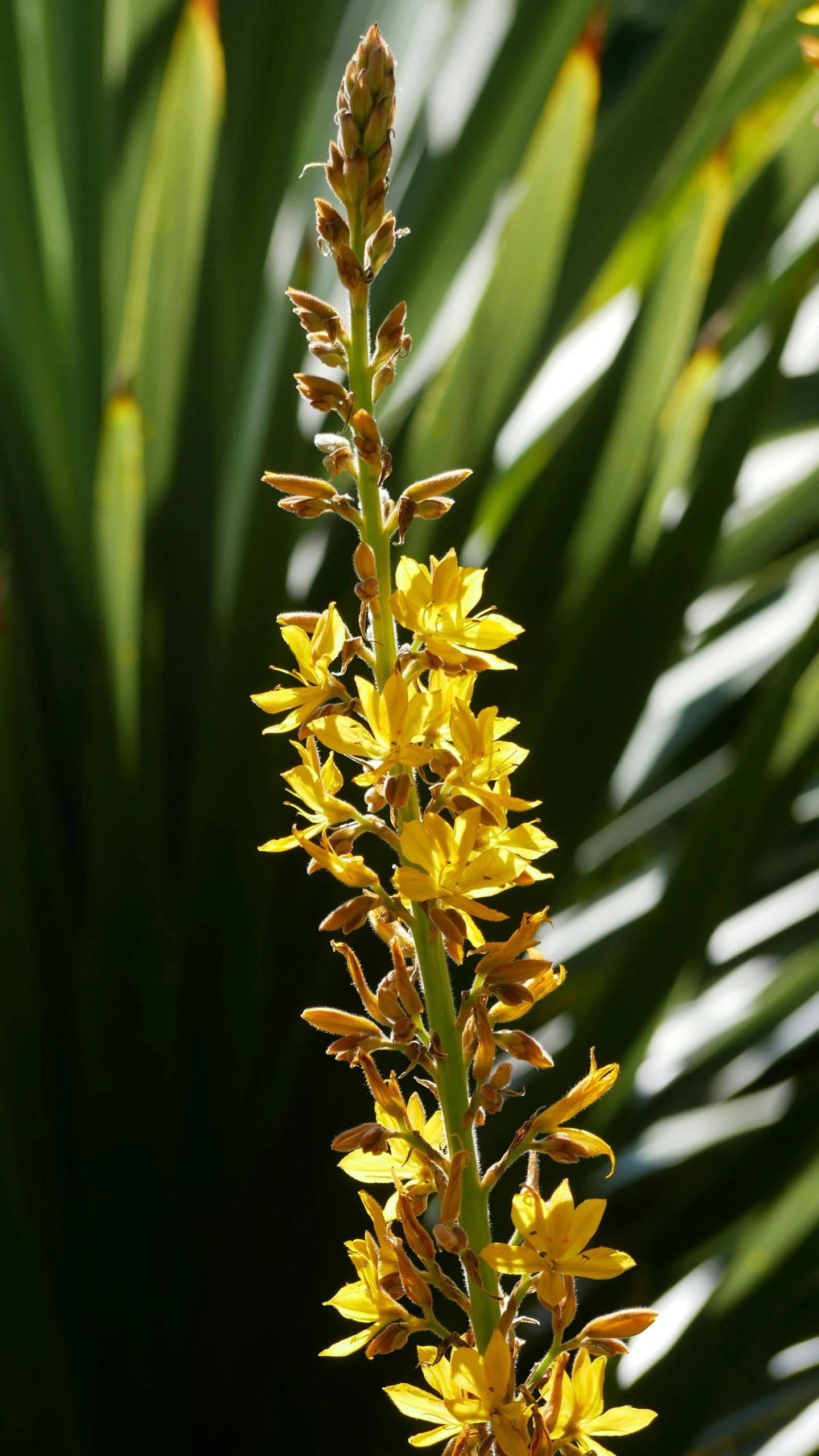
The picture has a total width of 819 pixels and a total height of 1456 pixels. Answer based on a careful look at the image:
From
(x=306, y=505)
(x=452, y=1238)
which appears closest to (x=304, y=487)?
(x=306, y=505)

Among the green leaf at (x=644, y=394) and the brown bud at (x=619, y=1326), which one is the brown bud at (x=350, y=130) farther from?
the green leaf at (x=644, y=394)

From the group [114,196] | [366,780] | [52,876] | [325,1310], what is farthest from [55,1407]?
[114,196]

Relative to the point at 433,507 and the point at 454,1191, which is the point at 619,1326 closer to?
the point at 454,1191

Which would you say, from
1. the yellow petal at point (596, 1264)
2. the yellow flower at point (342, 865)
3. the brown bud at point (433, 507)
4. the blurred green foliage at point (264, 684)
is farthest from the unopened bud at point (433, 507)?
the blurred green foliage at point (264, 684)

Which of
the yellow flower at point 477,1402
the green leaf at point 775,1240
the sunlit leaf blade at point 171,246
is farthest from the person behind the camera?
the sunlit leaf blade at point 171,246

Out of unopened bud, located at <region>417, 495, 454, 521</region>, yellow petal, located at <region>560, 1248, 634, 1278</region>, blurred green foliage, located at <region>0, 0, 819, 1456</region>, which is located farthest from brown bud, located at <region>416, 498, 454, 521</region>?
blurred green foliage, located at <region>0, 0, 819, 1456</region>

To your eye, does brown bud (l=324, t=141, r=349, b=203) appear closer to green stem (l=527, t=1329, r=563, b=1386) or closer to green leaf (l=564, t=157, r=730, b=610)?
green stem (l=527, t=1329, r=563, b=1386)
